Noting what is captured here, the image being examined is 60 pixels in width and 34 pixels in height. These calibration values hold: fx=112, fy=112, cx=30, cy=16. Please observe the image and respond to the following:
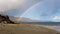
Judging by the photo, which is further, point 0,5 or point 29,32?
point 0,5

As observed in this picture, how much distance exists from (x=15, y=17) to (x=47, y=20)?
0.91ft

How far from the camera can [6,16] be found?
3.05ft

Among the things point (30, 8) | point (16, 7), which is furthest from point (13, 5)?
point (30, 8)

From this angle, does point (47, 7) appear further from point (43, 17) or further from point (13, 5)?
point (13, 5)

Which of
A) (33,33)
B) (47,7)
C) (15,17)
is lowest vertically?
(33,33)

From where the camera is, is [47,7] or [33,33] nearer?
[33,33]

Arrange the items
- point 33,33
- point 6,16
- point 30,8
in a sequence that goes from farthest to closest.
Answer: point 30,8 < point 6,16 < point 33,33

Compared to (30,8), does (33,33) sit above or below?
below

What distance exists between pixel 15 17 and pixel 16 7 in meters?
0.11

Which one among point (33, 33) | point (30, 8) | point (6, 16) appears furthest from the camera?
point (30, 8)

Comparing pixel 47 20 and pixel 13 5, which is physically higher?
pixel 13 5

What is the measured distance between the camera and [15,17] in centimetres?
97

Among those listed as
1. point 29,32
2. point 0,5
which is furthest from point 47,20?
point 0,5

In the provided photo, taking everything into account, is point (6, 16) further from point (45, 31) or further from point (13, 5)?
point (45, 31)
